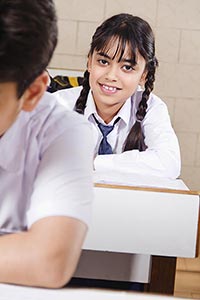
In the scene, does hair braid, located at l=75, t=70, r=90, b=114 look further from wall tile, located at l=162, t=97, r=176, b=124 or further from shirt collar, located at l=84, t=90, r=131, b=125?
wall tile, located at l=162, t=97, r=176, b=124

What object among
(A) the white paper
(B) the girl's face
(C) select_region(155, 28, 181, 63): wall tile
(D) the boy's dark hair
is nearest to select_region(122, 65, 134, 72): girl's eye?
(B) the girl's face

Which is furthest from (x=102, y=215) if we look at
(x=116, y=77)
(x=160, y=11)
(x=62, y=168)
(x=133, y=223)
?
(x=160, y=11)

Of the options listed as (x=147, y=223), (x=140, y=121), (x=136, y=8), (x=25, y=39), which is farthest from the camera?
(x=136, y=8)

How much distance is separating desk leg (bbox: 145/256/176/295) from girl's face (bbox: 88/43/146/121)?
184mm

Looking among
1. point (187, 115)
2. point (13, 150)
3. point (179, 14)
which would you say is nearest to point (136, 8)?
point (179, 14)

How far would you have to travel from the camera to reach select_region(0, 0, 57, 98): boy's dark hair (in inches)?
11.6

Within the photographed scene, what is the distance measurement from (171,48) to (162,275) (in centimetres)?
39

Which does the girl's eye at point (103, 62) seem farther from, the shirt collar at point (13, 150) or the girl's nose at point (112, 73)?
the shirt collar at point (13, 150)

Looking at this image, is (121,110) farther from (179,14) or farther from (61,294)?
(61,294)

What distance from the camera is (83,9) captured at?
86cm

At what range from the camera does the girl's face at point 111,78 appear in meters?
0.67

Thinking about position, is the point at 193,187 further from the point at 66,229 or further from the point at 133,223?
the point at 66,229

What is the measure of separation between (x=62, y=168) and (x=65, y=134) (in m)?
0.02

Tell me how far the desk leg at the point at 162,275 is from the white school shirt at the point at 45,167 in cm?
26
